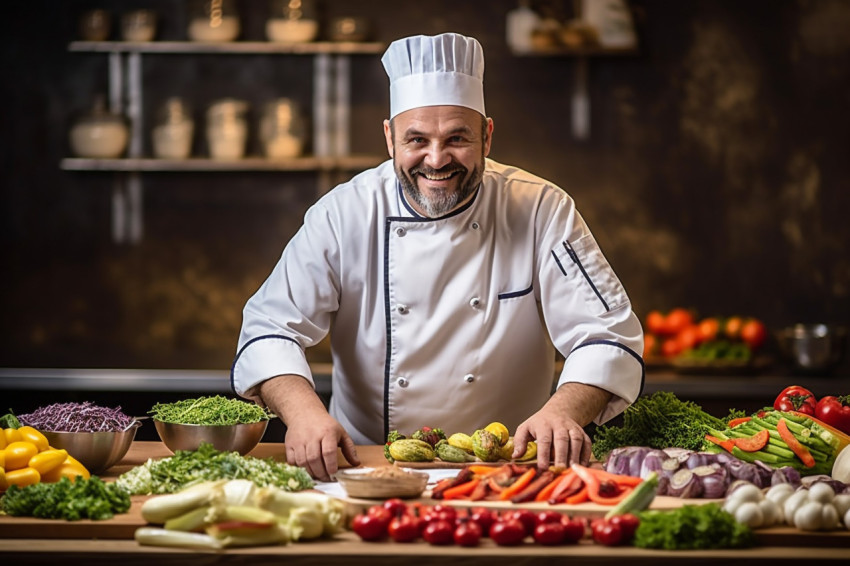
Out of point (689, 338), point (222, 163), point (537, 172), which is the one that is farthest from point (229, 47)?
point (689, 338)

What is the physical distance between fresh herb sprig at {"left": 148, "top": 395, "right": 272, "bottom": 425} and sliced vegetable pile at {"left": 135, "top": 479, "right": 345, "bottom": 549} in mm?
571

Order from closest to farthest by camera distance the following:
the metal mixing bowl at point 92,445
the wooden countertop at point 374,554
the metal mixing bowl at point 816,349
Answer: the wooden countertop at point 374,554
the metal mixing bowl at point 92,445
the metal mixing bowl at point 816,349

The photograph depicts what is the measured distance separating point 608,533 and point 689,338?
309 centimetres

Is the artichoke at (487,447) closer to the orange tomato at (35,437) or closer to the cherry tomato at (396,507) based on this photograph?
the cherry tomato at (396,507)

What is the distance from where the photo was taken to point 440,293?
2.98 m

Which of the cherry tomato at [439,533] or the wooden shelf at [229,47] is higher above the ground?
the wooden shelf at [229,47]

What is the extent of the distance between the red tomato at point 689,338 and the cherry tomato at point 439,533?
10.3ft

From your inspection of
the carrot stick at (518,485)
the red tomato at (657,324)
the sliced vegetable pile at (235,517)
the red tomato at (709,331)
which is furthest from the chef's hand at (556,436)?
the red tomato at (657,324)

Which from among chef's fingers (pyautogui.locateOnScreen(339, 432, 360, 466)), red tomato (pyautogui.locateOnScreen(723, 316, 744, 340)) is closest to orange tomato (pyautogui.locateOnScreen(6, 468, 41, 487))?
chef's fingers (pyautogui.locateOnScreen(339, 432, 360, 466))

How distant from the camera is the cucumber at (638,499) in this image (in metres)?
2.01

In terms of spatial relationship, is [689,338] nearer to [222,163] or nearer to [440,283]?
[440,283]

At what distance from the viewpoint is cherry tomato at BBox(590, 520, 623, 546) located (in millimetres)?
1883

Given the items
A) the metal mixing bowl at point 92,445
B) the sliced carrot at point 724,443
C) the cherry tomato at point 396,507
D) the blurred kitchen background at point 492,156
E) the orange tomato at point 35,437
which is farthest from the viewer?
the blurred kitchen background at point 492,156

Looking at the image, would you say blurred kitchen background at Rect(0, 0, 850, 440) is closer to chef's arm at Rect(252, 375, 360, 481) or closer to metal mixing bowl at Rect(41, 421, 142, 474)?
chef's arm at Rect(252, 375, 360, 481)
